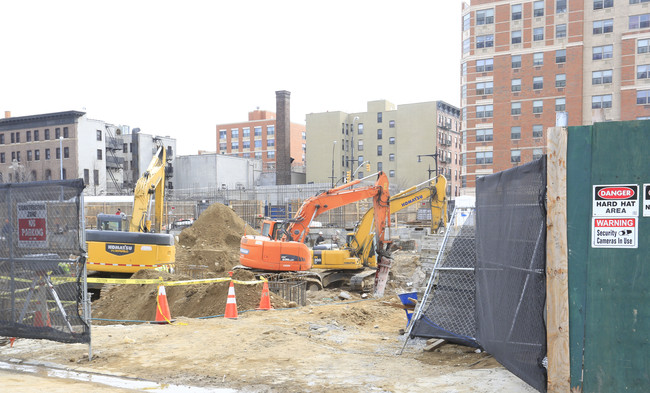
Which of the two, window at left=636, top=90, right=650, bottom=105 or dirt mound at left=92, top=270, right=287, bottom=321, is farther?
window at left=636, top=90, right=650, bottom=105

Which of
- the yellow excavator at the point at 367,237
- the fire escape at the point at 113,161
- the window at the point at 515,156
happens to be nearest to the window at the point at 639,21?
the window at the point at 515,156

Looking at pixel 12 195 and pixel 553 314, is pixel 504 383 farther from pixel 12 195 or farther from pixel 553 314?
pixel 12 195

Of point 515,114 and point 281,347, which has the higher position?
point 515,114

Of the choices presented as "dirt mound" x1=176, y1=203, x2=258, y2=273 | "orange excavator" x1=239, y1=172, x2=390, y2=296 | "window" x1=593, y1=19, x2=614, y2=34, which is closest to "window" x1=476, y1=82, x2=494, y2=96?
"window" x1=593, y1=19, x2=614, y2=34

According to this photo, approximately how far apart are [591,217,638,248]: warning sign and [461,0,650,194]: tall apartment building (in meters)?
57.3

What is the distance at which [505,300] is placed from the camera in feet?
23.0

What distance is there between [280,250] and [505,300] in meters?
13.2

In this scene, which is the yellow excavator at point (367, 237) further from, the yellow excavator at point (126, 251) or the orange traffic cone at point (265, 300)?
the orange traffic cone at point (265, 300)

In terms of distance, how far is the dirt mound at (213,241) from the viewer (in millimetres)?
27406

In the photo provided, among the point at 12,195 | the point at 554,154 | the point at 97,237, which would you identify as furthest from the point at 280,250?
the point at 554,154

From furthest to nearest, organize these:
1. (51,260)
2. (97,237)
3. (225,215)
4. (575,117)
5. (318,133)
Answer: (318,133), (575,117), (225,215), (97,237), (51,260)

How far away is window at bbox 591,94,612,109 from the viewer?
59812 millimetres

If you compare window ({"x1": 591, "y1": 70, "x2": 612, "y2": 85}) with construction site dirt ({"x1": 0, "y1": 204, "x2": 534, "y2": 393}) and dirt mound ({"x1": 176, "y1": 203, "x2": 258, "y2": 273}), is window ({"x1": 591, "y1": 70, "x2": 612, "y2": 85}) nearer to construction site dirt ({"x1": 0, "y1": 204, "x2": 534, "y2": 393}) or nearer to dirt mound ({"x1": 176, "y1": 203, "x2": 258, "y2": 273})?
dirt mound ({"x1": 176, "y1": 203, "x2": 258, "y2": 273})

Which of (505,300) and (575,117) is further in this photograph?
(575,117)
